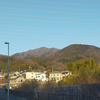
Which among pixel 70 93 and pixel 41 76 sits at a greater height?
pixel 41 76

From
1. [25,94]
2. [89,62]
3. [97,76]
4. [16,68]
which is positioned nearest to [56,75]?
[89,62]

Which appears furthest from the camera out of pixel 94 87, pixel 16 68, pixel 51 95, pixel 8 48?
pixel 16 68

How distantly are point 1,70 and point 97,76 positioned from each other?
526 feet

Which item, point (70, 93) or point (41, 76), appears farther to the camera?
point (41, 76)

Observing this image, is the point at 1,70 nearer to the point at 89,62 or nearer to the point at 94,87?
the point at 89,62

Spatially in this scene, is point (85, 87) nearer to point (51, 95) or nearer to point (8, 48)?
point (51, 95)

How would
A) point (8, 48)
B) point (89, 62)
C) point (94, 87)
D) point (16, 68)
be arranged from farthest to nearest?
point (16, 68) < point (89, 62) < point (8, 48) < point (94, 87)

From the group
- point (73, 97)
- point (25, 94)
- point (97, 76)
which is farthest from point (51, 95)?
point (97, 76)

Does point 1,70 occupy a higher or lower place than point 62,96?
higher

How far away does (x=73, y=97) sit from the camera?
2136 centimetres

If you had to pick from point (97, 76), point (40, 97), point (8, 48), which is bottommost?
point (40, 97)

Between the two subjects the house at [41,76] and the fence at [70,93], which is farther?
the house at [41,76]

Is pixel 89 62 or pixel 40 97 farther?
pixel 89 62

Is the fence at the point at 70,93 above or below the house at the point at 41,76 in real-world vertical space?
below
